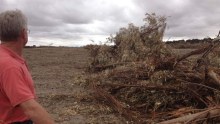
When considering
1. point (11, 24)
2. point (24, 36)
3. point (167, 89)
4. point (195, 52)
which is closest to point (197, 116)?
point (167, 89)

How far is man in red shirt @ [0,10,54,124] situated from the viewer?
288cm

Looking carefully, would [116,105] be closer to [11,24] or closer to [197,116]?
[197,116]

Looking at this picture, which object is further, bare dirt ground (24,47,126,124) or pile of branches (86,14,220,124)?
bare dirt ground (24,47,126,124)

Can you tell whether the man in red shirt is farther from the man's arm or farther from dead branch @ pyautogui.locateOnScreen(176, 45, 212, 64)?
dead branch @ pyautogui.locateOnScreen(176, 45, 212, 64)

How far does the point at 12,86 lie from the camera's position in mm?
2887

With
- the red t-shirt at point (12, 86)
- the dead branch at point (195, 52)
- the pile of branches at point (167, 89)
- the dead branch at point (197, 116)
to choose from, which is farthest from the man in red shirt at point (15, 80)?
the dead branch at point (195, 52)

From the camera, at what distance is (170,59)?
7.88 metres

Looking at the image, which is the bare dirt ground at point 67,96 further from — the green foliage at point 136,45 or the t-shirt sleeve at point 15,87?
the t-shirt sleeve at point 15,87

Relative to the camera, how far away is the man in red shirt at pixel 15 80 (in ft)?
9.46

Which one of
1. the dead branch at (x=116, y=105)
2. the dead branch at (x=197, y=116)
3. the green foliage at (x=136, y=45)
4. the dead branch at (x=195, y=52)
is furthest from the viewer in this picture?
the green foliage at (x=136, y=45)

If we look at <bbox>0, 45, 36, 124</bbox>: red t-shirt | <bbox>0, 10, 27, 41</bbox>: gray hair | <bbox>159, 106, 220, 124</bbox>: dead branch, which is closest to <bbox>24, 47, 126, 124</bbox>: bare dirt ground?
<bbox>159, 106, 220, 124</bbox>: dead branch

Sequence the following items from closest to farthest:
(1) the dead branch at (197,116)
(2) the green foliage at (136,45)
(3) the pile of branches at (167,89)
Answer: (1) the dead branch at (197,116)
(3) the pile of branches at (167,89)
(2) the green foliage at (136,45)

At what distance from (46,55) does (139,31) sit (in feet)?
29.5

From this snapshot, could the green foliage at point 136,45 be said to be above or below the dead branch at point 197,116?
above
